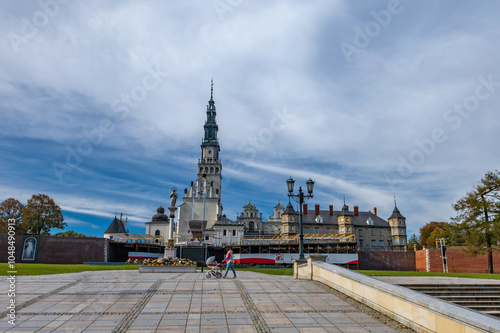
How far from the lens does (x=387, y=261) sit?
182 feet

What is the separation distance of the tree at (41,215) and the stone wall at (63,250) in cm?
1224

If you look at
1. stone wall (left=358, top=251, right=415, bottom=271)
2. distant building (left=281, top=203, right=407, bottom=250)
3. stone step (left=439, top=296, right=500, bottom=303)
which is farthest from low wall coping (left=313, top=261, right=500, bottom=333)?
distant building (left=281, top=203, right=407, bottom=250)

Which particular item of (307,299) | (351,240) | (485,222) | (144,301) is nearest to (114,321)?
(144,301)

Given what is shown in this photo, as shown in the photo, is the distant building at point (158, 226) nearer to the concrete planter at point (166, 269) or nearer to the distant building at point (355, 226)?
the distant building at point (355, 226)

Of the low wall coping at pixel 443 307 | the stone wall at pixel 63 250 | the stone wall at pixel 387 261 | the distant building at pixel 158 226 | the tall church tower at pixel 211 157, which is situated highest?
the tall church tower at pixel 211 157

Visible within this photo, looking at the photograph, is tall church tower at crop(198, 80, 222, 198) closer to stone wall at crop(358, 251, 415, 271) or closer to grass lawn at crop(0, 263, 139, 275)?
stone wall at crop(358, 251, 415, 271)

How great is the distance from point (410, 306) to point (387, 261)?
51.2 meters

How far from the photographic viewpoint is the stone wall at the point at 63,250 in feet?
142

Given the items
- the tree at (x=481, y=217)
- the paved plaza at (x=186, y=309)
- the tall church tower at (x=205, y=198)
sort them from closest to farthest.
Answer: the paved plaza at (x=186, y=309), the tree at (x=481, y=217), the tall church tower at (x=205, y=198)

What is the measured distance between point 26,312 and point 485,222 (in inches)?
1596

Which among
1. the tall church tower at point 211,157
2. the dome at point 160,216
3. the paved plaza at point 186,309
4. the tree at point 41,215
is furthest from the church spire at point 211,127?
the paved plaza at point 186,309

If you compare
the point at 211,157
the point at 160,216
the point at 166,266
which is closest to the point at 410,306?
the point at 166,266

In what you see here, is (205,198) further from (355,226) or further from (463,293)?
(463,293)

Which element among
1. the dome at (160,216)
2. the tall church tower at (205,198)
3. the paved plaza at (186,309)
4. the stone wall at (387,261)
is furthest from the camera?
the dome at (160,216)
